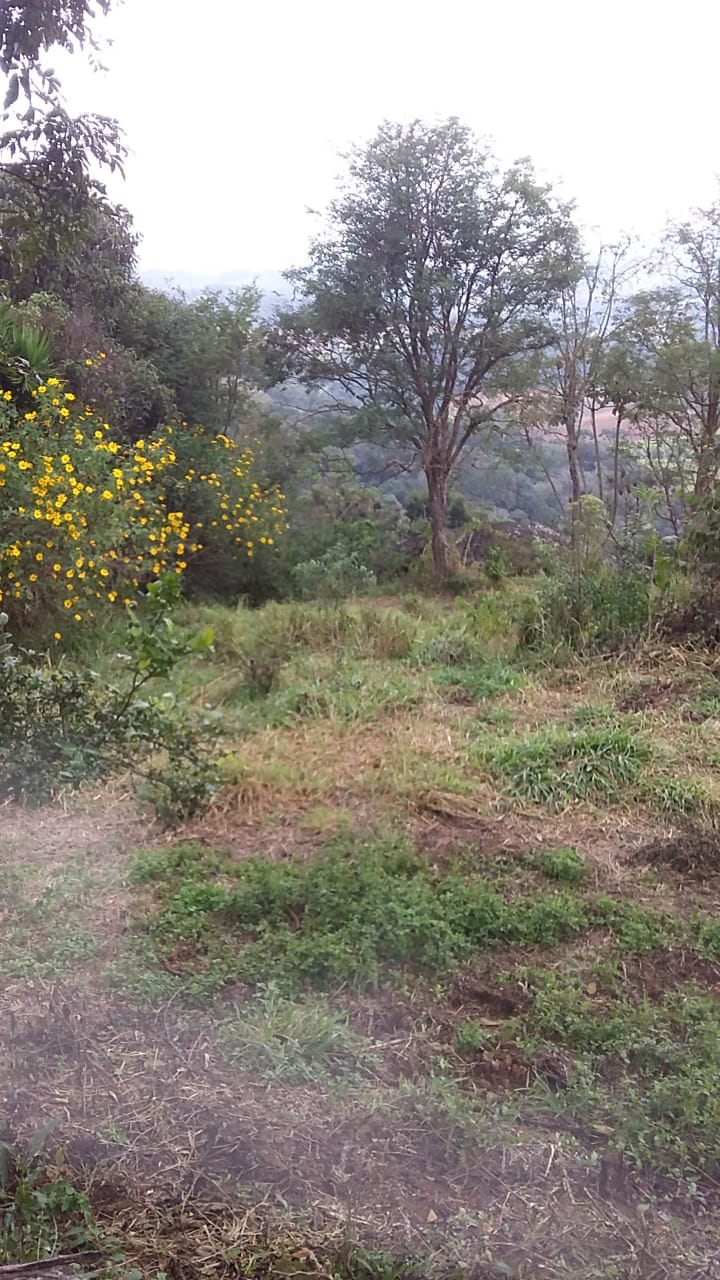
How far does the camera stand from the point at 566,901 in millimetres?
2582

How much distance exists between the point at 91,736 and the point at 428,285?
5710mm

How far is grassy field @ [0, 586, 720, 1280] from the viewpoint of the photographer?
1.59m

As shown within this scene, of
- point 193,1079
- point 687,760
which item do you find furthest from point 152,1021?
point 687,760

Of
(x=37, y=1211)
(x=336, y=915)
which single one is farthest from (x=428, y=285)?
(x=37, y=1211)

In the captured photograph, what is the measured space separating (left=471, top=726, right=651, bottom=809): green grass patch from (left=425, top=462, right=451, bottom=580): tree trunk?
4946 millimetres

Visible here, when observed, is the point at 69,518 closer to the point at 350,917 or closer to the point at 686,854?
the point at 350,917

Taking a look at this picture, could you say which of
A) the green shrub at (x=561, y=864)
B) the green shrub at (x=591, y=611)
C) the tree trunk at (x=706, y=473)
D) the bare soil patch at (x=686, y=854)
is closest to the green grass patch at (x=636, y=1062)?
the green shrub at (x=561, y=864)

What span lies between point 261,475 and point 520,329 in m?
2.38

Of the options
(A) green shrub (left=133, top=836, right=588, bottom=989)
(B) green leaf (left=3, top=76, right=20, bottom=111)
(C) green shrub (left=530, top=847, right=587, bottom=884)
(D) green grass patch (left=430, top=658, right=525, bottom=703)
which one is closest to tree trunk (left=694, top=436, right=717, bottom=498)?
(D) green grass patch (left=430, top=658, right=525, bottom=703)

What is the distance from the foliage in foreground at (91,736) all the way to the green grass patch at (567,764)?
1.01m

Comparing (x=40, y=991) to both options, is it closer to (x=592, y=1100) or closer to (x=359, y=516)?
(x=592, y=1100)

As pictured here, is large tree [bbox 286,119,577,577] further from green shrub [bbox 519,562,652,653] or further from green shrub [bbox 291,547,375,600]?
green shrub [bbox 519,562,652,653]

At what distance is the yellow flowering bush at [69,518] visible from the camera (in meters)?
4.81

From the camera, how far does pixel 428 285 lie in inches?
304
